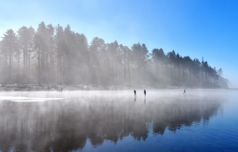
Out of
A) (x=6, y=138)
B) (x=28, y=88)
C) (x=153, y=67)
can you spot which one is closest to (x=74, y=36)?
(x=28, y=88)

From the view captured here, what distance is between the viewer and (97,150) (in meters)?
7.46

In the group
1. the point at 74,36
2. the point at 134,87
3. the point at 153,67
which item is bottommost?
the point at 134,87

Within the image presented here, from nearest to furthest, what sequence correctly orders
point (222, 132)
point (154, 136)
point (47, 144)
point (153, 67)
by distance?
point (47, 144) → point (154, 136) → point (222, 132) → point (153, 67)

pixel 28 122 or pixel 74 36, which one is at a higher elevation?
pixel 74 36

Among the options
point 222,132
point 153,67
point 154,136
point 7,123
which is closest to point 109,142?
point 154,136

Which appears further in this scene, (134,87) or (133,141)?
(134,87)

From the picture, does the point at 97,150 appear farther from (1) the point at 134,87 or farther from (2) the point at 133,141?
(1) the point at 134,87

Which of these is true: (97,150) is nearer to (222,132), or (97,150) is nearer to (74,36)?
(222,132)

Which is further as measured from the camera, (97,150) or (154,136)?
(154,136)

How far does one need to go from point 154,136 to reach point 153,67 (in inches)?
4795

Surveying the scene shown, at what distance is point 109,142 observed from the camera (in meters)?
8.55

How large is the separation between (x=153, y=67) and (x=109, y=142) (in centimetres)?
12324

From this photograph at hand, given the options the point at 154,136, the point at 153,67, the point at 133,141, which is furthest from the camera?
the point at 153,67

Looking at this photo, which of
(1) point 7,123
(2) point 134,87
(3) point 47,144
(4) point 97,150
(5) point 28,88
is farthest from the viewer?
(2) point 134,87
